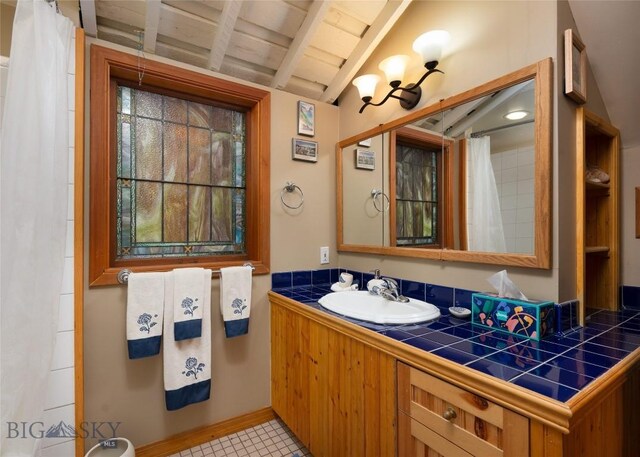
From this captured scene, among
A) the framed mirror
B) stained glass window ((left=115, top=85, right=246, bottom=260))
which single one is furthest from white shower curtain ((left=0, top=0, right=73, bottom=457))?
the framed mirror

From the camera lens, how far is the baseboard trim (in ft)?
5.39

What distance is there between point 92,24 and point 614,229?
8.48 feet

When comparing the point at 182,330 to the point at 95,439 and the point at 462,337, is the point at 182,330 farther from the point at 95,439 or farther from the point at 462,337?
the point at 462,337

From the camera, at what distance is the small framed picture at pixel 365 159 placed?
1.98 metres

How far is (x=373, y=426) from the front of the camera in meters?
1.17

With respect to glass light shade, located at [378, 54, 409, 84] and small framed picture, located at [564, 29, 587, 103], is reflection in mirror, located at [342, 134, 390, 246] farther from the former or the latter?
small framed picture, located at [564, 29, 587, 103]

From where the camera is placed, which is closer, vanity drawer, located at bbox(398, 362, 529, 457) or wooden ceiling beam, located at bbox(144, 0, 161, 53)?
vanity drawer, located at bbox(398, 362, 529, 457)

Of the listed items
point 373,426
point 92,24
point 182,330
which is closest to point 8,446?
point 182,330

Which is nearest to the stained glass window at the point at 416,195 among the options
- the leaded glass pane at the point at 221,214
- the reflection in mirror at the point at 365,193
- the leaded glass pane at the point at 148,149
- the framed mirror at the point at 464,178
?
the framed mirror at the point at 464,178

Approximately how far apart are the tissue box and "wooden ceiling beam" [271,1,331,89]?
4.96 ft

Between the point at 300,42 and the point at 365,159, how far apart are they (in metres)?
0.76

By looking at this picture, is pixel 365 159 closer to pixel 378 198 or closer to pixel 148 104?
pixel 378 198

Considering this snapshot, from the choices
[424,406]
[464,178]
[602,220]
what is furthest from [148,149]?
[602,220]

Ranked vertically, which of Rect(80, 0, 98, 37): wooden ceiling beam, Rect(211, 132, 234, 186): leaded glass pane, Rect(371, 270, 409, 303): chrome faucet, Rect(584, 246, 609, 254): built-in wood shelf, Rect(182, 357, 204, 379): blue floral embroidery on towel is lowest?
Rect(182, 357, 204, 379): blue floral embroidery on towel
